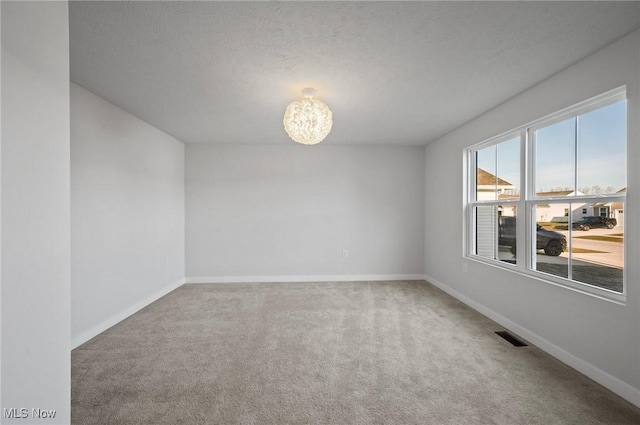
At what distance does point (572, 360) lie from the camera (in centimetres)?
234

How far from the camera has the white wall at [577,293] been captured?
1.93m

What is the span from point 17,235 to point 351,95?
2.75 metres

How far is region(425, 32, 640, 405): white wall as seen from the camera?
6.34ft

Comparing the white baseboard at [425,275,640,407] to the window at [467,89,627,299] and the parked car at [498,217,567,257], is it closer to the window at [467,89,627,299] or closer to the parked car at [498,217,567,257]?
the window at [467,89,627,299]

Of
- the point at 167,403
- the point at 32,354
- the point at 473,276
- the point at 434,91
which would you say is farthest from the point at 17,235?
the point at 473,276

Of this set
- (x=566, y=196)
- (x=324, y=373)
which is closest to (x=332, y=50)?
(x=566, y=196)

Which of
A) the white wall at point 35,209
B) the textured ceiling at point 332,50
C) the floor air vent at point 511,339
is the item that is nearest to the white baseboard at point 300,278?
the floor air vent at point 511,339

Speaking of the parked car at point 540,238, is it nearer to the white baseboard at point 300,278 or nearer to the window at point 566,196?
the window at point 566,196

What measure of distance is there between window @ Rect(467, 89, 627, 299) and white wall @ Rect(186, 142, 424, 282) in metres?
1.88

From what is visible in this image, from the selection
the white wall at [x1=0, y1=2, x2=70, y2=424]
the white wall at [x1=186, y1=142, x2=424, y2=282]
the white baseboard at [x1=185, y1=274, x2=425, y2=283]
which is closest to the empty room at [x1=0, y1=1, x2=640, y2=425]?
the white wall at [x1=0, y1=2, x2=70, y2=424]

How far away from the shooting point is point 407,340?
9.37ft

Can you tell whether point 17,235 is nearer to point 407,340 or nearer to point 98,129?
point 98,129

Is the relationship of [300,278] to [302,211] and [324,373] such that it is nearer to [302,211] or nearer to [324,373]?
[302,211]

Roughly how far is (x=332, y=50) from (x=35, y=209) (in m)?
2.00
